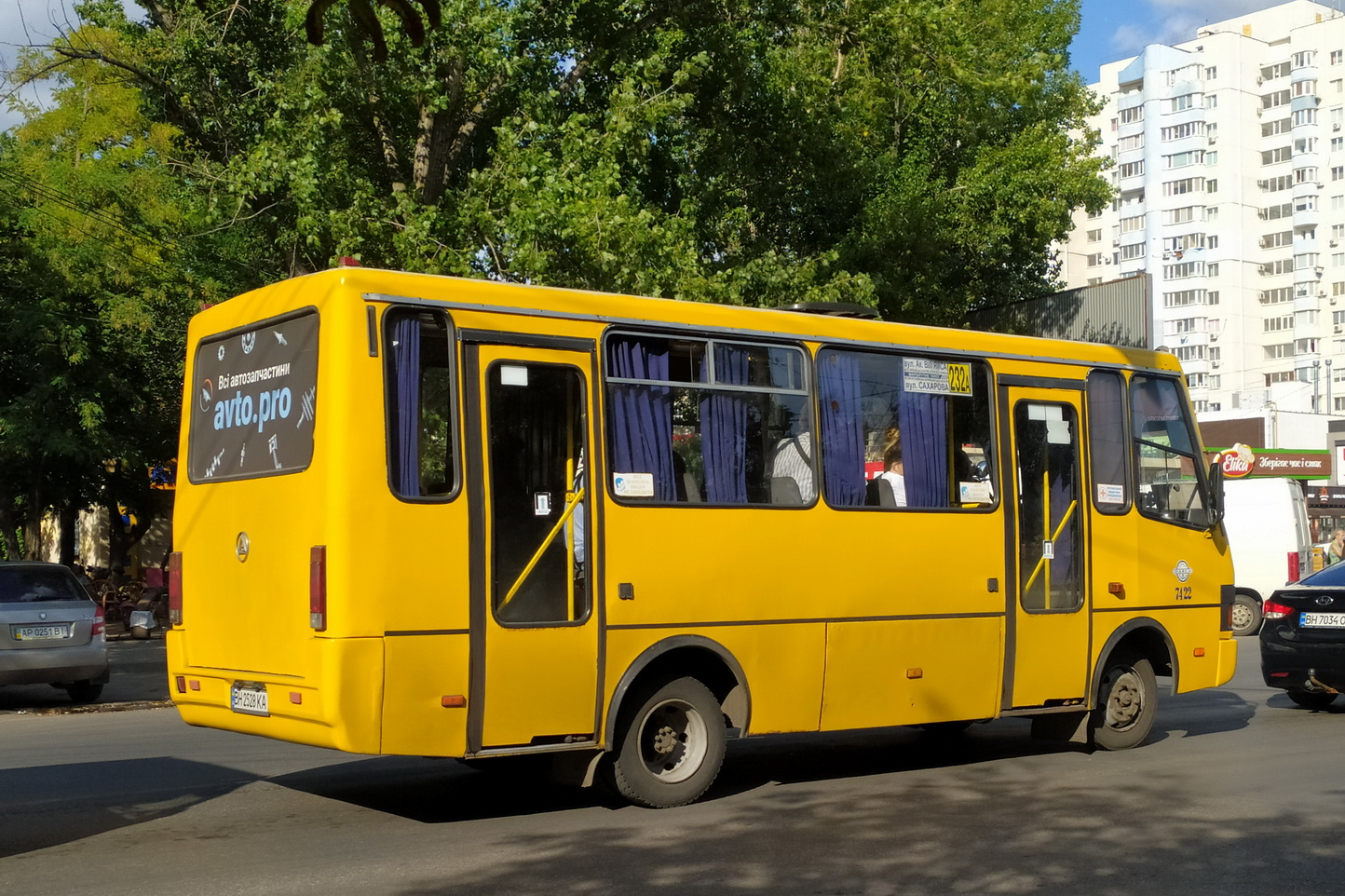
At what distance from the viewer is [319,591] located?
7496mm

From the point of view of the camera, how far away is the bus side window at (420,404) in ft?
25.3

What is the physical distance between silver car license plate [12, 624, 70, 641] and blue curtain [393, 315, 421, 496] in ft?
30.7

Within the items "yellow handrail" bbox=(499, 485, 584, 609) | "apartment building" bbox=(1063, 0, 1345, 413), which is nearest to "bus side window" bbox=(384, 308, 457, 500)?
"yellow handrail" bbox=(499, 485, 584, 609)

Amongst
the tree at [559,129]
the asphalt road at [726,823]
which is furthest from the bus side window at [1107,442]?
the tree at [559,129]

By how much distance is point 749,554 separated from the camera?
8.98 meters

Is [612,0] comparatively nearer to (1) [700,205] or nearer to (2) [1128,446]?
(1) [700,205]

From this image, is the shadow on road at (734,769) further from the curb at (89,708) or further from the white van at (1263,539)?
the white van at (1263,539)

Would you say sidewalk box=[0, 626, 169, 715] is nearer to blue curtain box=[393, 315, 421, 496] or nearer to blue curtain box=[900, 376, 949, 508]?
blue curtain box=[393, 315, 421, 496]

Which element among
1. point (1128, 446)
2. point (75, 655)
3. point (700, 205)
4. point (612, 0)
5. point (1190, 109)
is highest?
point (1190, 109)

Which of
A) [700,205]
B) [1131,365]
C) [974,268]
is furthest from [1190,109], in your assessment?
[1131,365]

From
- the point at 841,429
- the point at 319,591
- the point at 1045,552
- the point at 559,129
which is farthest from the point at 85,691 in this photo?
the point at 1045,552

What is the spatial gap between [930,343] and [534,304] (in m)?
3.23

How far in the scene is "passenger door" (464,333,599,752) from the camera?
7.86m

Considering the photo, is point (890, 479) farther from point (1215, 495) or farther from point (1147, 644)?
point (1215, 495)
